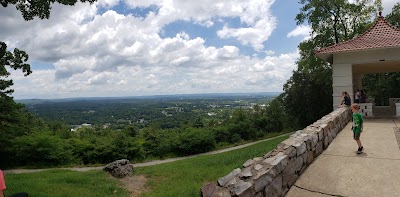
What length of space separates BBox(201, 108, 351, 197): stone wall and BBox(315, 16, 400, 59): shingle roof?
838 cm

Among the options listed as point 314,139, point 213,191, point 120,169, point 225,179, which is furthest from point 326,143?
point 120,169

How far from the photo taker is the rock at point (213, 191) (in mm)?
3455

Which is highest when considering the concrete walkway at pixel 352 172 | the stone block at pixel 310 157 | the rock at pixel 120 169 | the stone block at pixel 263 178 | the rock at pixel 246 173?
the rock at pixel 246 173

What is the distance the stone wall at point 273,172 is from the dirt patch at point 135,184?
21.5 feet

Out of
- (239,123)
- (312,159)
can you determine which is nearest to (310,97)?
(239,123)

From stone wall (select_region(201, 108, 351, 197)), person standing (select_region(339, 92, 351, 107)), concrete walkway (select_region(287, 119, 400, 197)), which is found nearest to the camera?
stone wall (select_region(201, 108, 351, 197))

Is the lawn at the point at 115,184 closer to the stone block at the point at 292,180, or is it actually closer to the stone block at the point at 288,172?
the stone block at the point at 292,180

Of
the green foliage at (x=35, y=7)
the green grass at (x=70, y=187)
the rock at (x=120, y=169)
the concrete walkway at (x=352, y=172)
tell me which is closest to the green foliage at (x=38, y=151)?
the rock at (x=120, y=169)

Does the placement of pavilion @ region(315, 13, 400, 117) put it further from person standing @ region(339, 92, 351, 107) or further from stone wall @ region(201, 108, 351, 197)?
stone wall @ region(201, 108, 351, 197)

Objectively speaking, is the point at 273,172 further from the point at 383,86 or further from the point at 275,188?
the point at 383,86

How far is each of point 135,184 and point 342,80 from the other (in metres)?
10.4

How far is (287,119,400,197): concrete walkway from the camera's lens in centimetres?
461

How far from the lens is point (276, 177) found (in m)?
4.36

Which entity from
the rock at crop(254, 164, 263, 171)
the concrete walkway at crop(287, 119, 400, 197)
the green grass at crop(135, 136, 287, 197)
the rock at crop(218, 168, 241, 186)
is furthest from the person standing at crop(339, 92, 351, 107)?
the rock at crop(218, 168, 241, 186)
